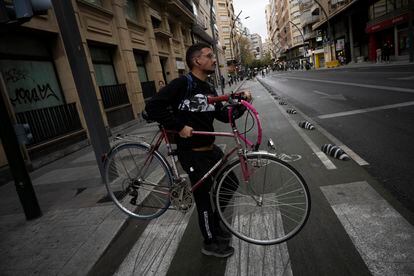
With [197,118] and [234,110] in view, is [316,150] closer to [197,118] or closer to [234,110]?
[234,110]

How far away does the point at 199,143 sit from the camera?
2.74m

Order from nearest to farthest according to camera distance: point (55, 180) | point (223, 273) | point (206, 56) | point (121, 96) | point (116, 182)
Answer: point (223, 273) → point (206, 56) → point (116, 182) → point (55, 180) → point (121, 96)

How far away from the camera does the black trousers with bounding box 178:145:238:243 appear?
2764mm

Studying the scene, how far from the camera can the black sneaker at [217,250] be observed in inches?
106

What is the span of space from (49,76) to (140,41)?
812 centimetres

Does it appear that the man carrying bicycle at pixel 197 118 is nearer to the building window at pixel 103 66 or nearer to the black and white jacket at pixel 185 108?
the black and white jacket at pixel 185 108

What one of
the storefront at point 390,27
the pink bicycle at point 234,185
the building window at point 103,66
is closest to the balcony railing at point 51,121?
the building window at point 103,66

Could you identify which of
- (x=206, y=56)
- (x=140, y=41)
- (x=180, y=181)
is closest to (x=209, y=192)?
(x=180, y=181)

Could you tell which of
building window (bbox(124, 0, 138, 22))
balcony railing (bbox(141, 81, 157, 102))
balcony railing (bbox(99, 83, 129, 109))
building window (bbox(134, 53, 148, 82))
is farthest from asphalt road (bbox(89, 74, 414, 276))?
building window (bbox(124, 0, 138, 22))

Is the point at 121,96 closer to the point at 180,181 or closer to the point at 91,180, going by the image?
the point at 91,180

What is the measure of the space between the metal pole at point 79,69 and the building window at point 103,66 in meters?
8.08

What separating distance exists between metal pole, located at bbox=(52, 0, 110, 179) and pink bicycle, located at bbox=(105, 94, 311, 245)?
61.3 inches

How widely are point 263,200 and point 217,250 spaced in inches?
27.2

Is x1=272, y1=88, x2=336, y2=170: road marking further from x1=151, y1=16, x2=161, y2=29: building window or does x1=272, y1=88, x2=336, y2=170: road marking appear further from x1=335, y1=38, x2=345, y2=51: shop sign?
x1=335, y1=38, x2=345, y2=51: shop sign
